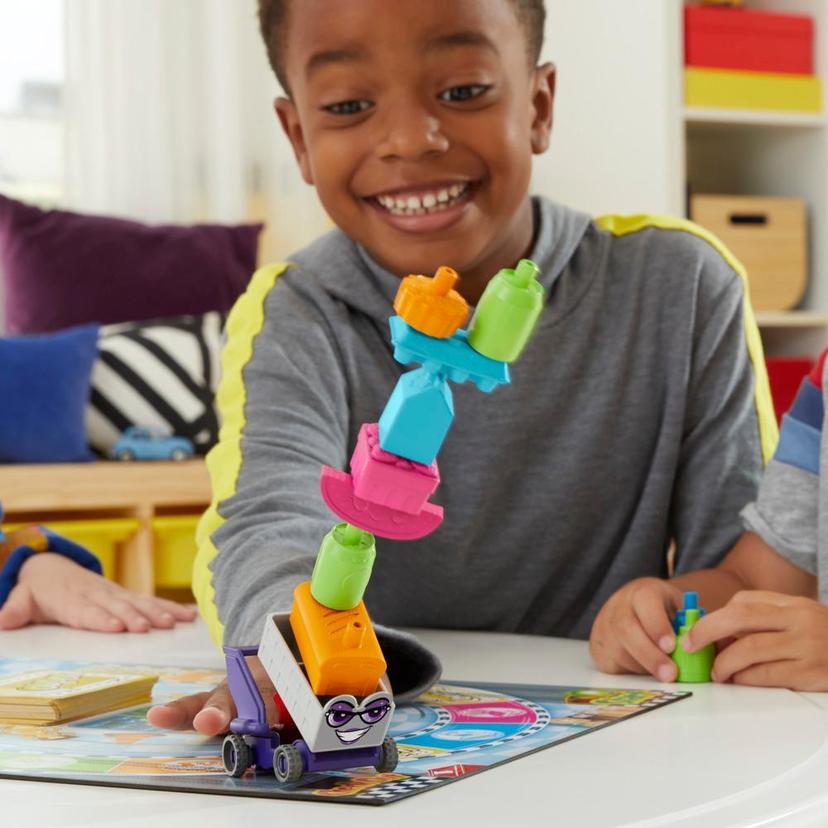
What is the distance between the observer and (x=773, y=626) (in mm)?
787

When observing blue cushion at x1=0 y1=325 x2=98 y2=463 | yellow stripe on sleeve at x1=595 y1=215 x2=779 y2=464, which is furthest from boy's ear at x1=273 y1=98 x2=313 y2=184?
blue cushion at x1=0 y1=325 x2=98 y2=463

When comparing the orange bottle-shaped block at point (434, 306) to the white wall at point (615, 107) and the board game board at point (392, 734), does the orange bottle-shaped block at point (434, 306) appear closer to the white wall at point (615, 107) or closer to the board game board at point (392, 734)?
the board game board at point (392, 734)

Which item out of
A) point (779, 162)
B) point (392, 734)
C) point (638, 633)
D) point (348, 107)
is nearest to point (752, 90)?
point (779, 162)

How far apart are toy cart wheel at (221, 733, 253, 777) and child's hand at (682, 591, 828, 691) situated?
12.6 inches

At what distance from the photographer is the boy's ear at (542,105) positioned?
1.17 m

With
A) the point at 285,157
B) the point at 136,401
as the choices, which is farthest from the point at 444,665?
the point at 285,157

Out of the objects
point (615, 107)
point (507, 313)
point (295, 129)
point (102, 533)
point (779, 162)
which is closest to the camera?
point (507, 313)

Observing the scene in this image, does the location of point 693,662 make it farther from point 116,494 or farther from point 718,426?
point 116,494

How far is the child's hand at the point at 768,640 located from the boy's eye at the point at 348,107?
46 cm

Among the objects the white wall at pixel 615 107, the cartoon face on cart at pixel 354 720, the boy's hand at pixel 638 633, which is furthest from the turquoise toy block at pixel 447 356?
the white wall at pixel 615 107

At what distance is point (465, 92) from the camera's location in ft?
3.35

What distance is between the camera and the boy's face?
37.7 inches

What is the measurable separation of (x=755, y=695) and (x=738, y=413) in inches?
17.5

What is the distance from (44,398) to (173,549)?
37cm
